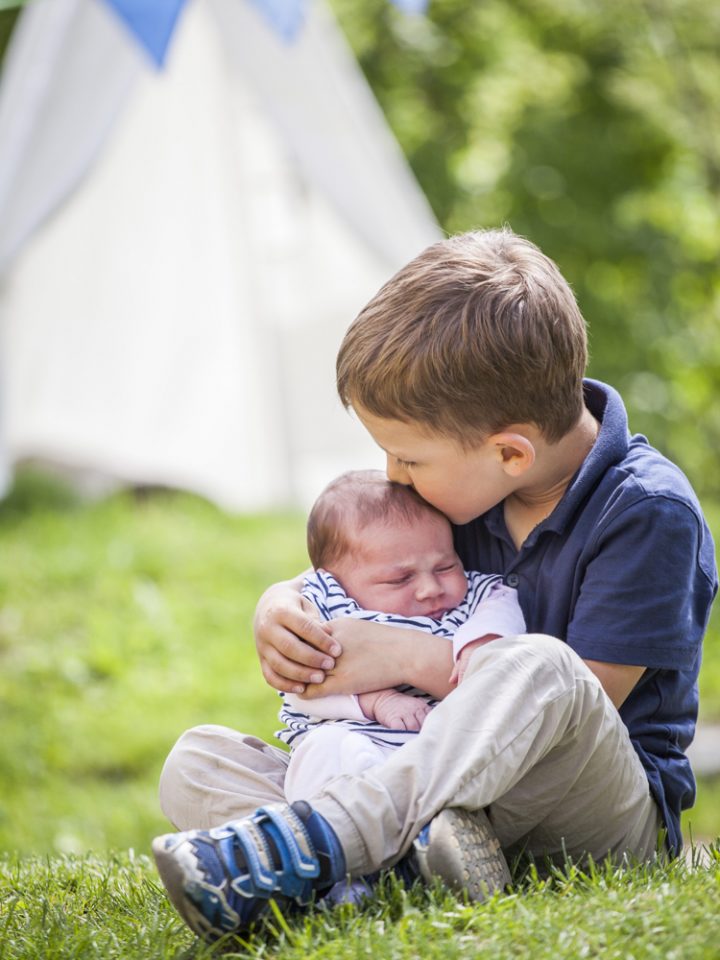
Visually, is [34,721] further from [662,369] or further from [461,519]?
[662,369]

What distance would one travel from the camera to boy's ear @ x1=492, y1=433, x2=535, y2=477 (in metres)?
2.28

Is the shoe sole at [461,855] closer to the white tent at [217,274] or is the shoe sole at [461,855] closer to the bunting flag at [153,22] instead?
the bunting flag at [153,22]

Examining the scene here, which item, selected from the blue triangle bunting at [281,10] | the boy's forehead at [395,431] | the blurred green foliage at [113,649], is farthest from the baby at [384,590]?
the blue triangle bunting at [281,10]

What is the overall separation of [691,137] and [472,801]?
7.65 m

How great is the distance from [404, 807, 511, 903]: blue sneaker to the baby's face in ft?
1.64

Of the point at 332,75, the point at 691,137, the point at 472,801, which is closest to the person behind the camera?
the point at 472,801

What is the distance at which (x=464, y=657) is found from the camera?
7.08 feet

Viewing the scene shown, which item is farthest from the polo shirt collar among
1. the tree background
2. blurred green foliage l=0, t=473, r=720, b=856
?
the tree background

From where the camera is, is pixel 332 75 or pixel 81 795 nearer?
pixel 81 795

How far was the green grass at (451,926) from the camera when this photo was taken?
5.57ft

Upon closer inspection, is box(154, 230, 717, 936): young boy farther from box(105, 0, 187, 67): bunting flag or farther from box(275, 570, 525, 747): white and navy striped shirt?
box(105, 0, 187, 67): bunting flag

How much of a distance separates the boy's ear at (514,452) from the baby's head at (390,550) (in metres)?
0.20

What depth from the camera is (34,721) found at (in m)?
4.61

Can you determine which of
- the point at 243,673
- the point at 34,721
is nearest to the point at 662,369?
the point at 243,673
